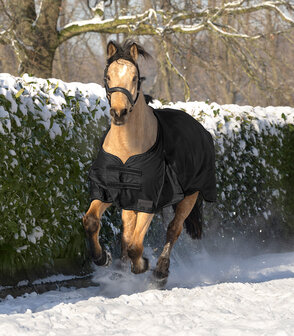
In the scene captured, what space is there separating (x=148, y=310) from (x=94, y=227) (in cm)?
105

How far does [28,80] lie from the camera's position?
20.1 feet

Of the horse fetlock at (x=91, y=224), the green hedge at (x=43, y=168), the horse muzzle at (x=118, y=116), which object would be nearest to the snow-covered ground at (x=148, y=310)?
the green hedge at (x=43, y=168)

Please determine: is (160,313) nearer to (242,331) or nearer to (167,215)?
(242,331)

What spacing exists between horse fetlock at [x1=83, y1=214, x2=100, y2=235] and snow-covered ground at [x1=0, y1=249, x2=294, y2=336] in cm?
61

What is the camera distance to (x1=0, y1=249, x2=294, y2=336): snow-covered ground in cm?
400

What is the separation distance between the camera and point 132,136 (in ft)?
16.5

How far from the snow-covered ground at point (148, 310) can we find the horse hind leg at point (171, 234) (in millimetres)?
241

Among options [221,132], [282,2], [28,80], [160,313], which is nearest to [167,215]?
[221,132]

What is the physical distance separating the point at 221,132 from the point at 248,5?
4.38 m

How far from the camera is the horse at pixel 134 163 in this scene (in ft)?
15.4

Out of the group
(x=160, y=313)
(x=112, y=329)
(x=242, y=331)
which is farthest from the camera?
(x=160, y=313)

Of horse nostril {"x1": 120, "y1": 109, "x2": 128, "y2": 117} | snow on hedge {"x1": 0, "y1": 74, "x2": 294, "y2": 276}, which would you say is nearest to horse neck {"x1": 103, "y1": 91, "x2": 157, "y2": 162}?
horse nostril {"x1": 120, "y1": 109, "x2": 128, "y2": 117}

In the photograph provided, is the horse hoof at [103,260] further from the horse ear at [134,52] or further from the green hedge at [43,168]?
the horse ear at [134,52]

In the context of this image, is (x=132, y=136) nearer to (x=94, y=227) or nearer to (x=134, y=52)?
(x=134, y=52)
